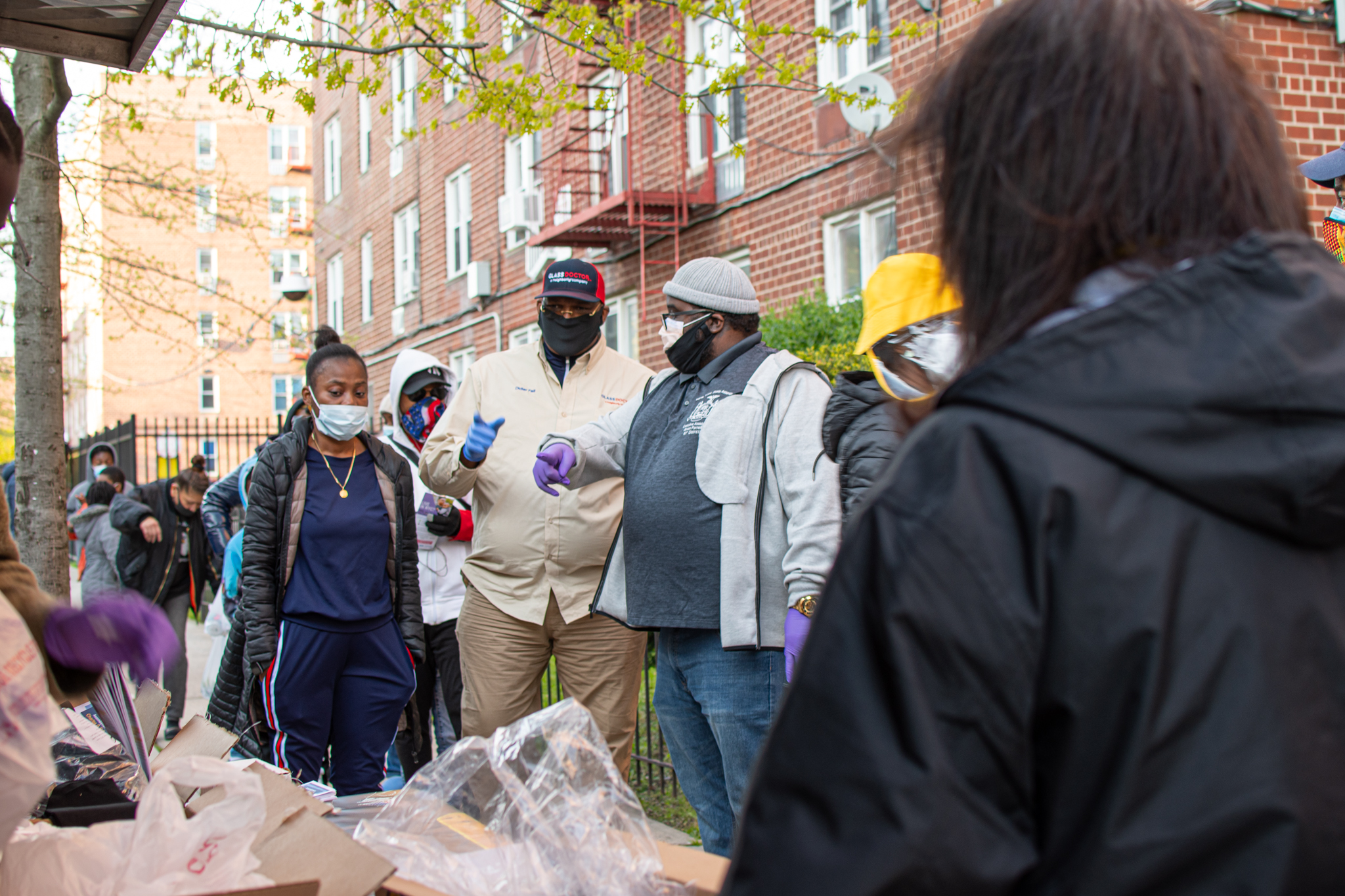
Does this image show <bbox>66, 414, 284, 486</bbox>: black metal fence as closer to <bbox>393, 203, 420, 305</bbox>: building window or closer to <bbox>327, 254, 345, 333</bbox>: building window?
<bbox>327, 254, 345, 333</bbox>: building window

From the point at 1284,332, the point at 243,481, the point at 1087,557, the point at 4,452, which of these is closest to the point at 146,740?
the point at 1087,557

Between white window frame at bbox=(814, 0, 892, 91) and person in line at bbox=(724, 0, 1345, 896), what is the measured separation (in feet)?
31.2

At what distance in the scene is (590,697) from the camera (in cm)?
442

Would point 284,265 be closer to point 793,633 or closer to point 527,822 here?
point 793,633

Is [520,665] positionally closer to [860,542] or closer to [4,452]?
[860,542]

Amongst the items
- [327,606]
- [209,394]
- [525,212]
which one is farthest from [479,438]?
[209,394]

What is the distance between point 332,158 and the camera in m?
23.5

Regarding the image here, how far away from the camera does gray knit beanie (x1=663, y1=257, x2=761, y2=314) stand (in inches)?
147

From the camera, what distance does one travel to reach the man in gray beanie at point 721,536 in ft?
10.7

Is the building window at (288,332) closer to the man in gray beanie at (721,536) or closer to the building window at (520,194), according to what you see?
the building window at (520,194)

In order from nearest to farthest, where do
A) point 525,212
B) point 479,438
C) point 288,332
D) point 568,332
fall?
1. point 479,438
2. point 568,332
3. point 288,332
4. point 525,212

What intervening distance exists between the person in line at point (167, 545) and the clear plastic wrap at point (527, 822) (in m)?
6.32

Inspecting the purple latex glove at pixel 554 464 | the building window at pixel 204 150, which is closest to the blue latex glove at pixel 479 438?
the purple latex glove at pixel 554 464

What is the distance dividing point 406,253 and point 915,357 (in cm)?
1897
